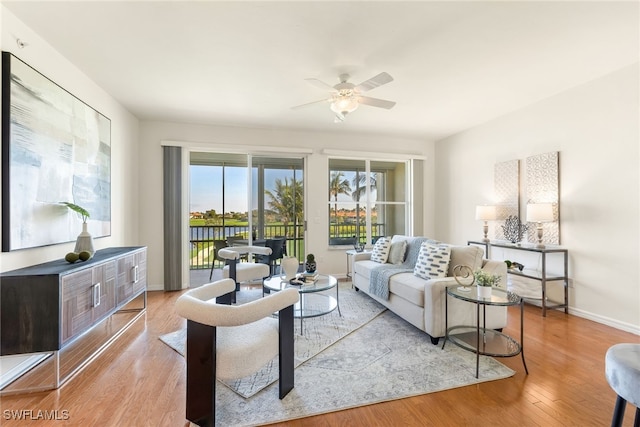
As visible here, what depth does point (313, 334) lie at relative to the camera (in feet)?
9.14

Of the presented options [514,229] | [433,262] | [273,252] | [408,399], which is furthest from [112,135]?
[514,229]

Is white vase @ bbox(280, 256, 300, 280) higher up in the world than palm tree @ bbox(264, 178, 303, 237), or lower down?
lower down

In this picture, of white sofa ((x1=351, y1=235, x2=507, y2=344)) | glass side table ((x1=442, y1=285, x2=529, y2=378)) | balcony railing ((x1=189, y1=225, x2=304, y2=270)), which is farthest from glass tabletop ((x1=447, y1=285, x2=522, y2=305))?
balcony railing ((x1=189, y1=225, x2=304, y2=270))

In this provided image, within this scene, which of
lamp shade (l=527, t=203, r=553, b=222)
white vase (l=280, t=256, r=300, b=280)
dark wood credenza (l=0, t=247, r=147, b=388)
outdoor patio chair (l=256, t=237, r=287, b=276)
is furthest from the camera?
outdoor patio chair (l=256, t=237, r=287, b=276)

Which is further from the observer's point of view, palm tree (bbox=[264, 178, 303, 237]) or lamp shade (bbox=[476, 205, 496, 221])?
palm tree (bbox=[264, 178, 303, 237])

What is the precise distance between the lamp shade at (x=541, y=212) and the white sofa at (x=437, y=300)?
1.09 m

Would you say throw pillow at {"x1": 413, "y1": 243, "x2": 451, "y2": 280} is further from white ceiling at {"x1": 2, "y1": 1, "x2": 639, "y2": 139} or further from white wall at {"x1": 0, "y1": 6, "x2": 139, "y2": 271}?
white wall at {"x1": 0, "y1": 6, "x2": 139, "y2": 271}

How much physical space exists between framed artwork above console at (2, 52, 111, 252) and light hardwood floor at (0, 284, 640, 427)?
1.10 meters

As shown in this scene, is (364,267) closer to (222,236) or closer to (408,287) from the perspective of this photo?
(408,287)

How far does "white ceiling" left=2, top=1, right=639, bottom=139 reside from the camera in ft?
6.63

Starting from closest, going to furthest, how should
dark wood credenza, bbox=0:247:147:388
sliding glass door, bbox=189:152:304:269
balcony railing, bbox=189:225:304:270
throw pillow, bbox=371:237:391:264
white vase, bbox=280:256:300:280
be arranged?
dark wood credenza, bbox=0:247:147:388 < white vase, bbox=280:256:300:280 < throw pillow, bbox=371:237:391:264 < sliding glass door, bbox=189:152:304:269 < balcony railing, bbox=189:225:304:270

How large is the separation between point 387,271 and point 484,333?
1.11m

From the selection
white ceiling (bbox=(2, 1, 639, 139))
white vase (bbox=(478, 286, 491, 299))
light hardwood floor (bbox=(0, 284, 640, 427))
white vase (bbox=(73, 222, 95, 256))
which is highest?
white ceiling (bbox=(2, 1, 639, 139))

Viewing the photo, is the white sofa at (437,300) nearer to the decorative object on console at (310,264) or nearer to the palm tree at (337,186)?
the decorative object on console at (310,264)
